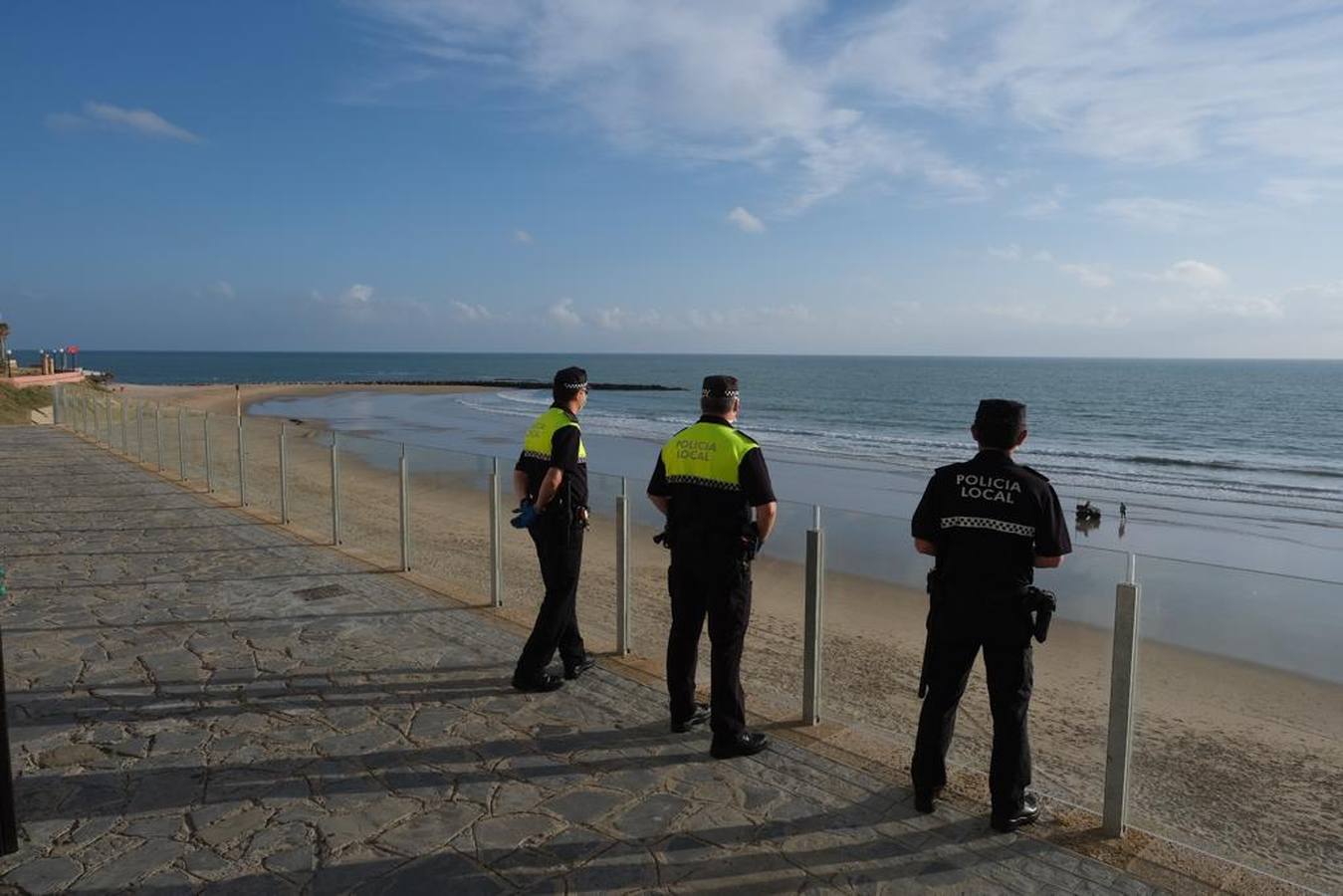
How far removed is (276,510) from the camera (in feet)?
37.8

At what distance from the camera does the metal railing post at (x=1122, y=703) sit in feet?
12.3

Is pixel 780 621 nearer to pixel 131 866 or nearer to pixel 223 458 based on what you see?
pixel 131 866

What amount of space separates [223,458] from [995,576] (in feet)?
41.5

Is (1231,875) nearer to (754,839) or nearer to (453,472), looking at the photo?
(754,839)

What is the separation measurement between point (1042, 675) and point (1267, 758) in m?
1.13

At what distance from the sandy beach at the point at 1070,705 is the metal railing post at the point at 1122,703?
0.88 feet

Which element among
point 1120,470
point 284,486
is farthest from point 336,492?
point 1120,470

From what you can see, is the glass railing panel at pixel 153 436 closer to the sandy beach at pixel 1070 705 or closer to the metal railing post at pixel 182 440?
the metal railing post at pixel 182 440

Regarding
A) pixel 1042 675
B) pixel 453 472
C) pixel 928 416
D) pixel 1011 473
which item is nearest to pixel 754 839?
pixel 1011 473

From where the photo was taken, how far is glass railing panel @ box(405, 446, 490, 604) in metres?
7.92

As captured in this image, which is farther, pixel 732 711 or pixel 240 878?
pixel 732 711

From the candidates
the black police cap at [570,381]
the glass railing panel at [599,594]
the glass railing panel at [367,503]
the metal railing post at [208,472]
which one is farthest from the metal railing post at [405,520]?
the metal railing post at [208,472]

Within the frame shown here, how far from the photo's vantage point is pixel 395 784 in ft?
13.5

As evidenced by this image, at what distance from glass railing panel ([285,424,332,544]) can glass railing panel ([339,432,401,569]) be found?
24 centimetres
